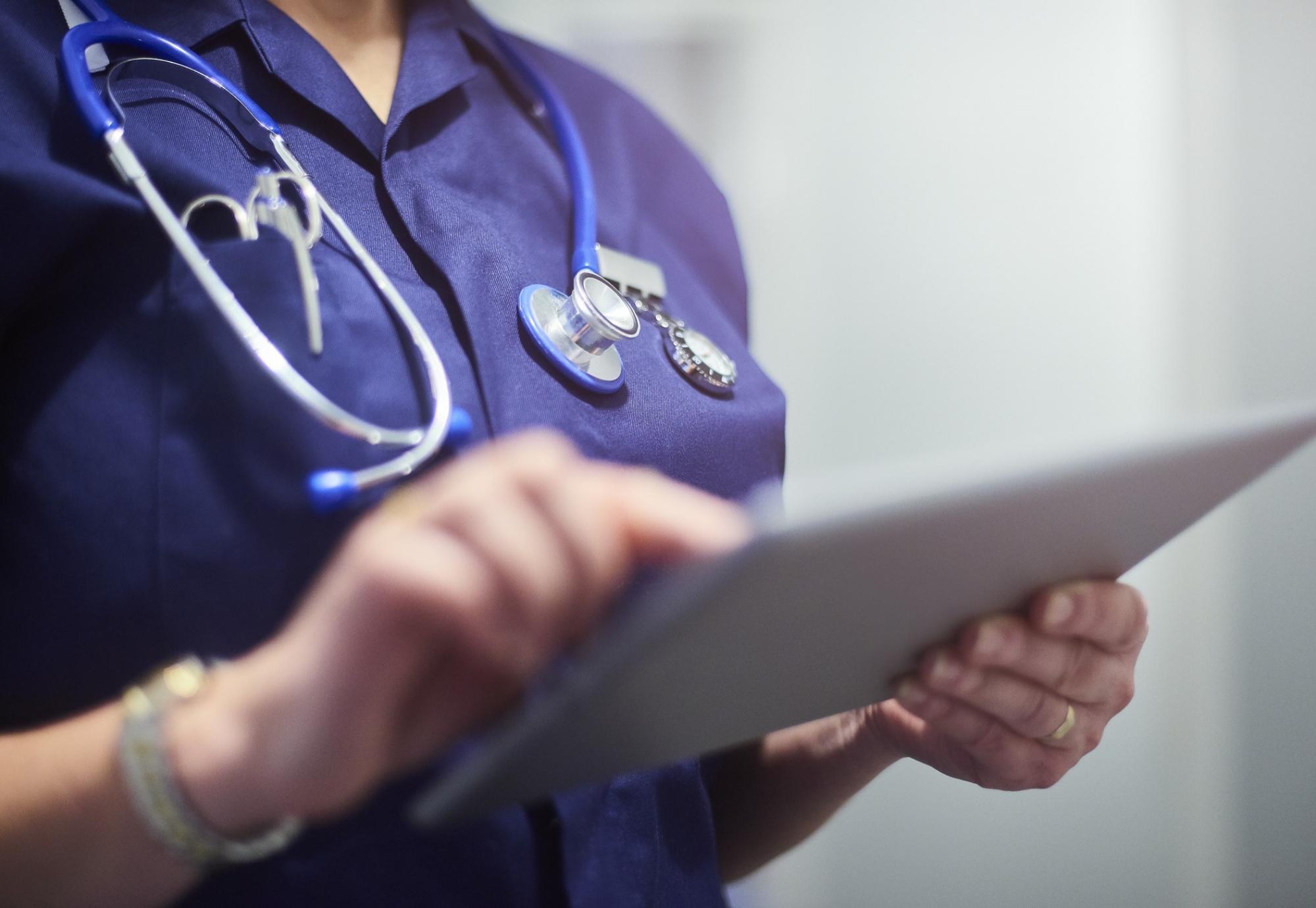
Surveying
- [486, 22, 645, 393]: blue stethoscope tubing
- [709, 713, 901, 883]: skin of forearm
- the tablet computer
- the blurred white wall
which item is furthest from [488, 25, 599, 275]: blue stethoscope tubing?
the blurred white wall

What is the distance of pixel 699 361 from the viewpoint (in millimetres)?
564

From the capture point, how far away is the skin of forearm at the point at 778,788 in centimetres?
64

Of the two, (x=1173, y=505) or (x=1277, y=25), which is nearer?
(x=1173, y=505)

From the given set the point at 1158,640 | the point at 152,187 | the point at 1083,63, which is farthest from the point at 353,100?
the point at 1158,640

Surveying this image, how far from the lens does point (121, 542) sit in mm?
377

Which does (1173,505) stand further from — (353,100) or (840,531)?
(353,100)

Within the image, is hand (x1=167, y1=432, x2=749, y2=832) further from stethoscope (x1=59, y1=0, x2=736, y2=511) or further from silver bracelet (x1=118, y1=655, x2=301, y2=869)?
stethoscope (x1=59, y1=0, x2=736, y2=511)

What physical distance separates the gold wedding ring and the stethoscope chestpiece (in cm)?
33

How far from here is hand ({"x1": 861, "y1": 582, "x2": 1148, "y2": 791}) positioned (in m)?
0.41

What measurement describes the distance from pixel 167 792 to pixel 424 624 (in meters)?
0.12

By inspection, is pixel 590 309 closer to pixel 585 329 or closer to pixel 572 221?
pixel 585 329

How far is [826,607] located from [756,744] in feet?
1.31

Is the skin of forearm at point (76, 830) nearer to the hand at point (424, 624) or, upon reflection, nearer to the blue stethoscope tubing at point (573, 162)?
the hand at point (424, 624)

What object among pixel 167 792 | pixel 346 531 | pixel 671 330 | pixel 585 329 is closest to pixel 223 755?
pixel 167 792
